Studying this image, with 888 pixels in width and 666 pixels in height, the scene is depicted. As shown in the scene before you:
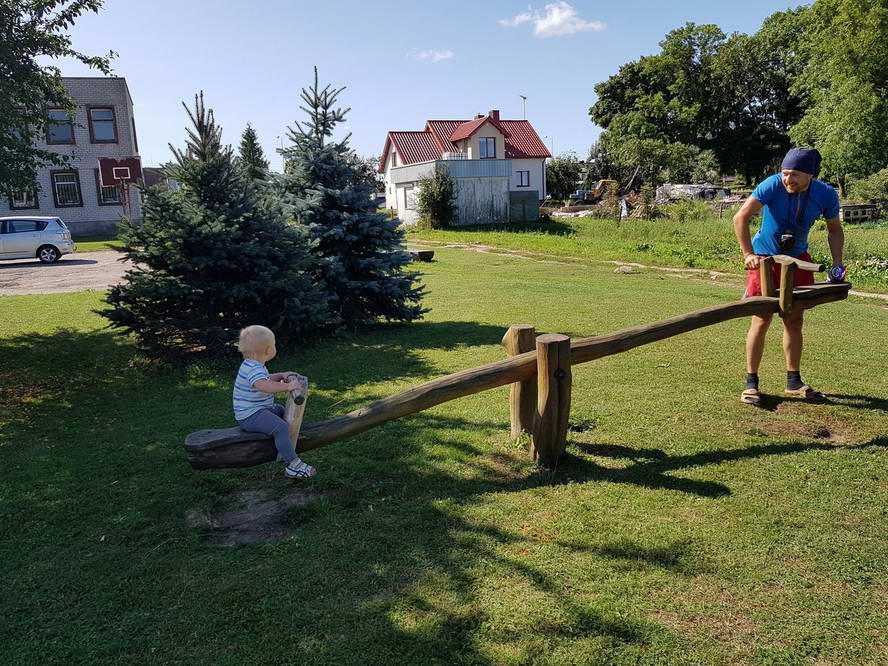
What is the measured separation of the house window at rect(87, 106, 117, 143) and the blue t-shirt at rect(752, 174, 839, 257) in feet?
113

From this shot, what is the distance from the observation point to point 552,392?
4316 millimetres

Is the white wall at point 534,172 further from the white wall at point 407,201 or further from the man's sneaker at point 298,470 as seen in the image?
the man's sneaker at point 298,470

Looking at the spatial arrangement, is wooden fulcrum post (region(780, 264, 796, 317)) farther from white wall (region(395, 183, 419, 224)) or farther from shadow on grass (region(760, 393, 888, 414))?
white wall (region(395, 183, 419, 224))

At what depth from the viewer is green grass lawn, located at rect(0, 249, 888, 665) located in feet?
9.39

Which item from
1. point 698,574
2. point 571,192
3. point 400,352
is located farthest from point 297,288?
point 571,192

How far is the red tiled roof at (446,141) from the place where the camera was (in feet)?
154

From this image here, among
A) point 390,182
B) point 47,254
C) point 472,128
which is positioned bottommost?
point 47,254

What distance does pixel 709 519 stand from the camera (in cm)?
376

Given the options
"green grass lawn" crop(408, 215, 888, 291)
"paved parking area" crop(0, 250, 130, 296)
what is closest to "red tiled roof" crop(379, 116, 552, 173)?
"green grass lawn" crop(408, 215, 888, 291)

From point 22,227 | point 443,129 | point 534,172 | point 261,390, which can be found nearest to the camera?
point 261,390

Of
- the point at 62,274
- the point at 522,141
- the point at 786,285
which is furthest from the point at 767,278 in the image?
the point at 522,141

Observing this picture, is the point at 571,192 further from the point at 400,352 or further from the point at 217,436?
the point at 217,436

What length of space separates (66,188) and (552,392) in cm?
3473

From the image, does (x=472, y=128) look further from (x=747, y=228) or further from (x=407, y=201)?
(x=747, y=228)
